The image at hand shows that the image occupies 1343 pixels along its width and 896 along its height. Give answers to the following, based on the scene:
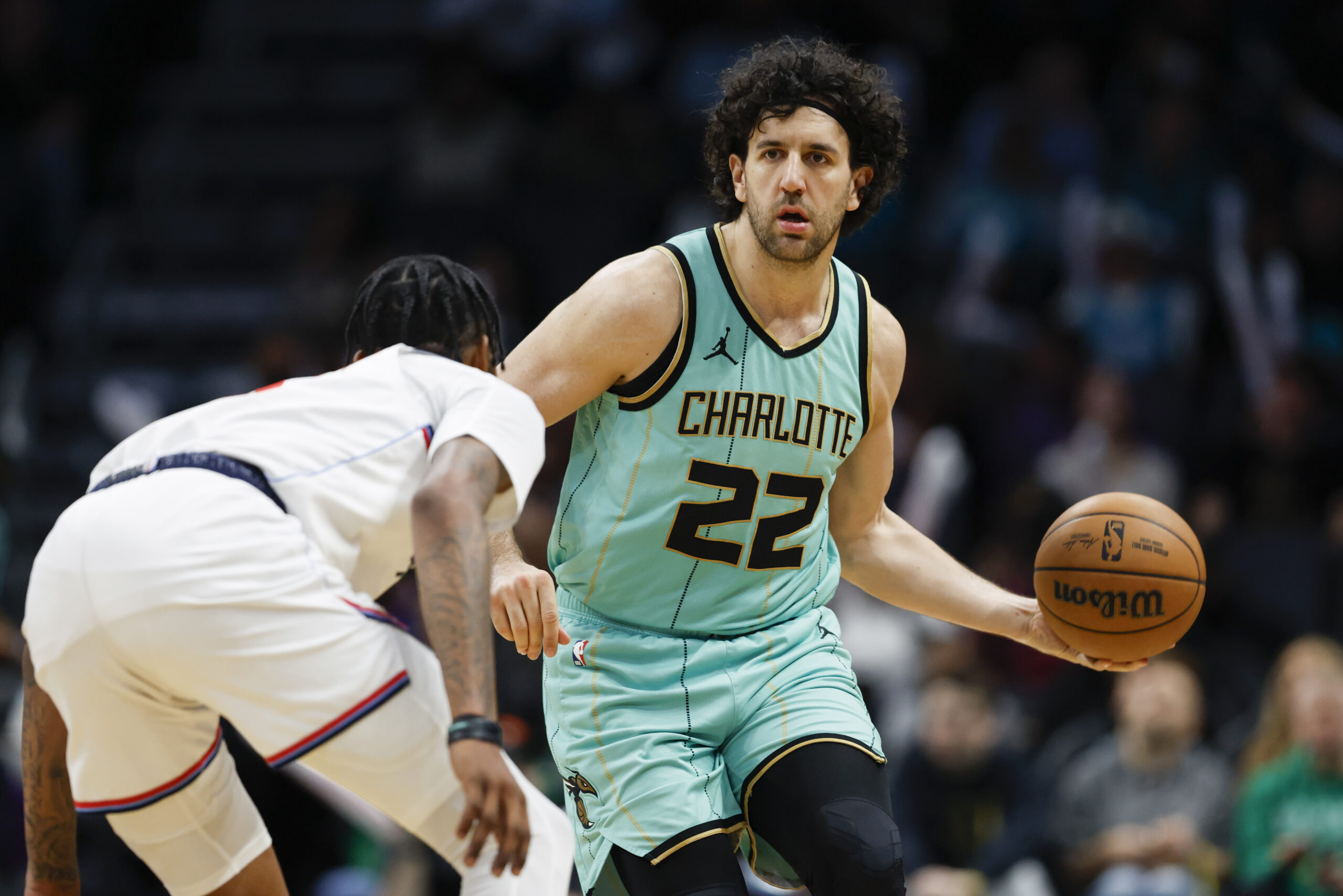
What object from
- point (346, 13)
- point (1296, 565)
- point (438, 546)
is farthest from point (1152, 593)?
point (346, 13)

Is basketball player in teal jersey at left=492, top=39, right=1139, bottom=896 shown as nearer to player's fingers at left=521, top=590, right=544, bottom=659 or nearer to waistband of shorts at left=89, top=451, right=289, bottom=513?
player's fingers at left=521, top=590, right=544, bottom=659

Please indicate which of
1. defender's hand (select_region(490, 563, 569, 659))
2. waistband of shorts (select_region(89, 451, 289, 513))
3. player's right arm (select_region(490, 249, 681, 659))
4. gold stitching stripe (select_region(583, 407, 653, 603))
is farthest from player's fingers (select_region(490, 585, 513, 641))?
waistband of shorts (select_region(89, 451, 289, 513))

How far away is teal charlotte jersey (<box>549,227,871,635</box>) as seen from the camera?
3910 millimetres

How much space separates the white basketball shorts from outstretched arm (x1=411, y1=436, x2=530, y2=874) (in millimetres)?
129

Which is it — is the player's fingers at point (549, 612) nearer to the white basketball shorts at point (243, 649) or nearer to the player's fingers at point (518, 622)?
the player's fingers at point (518, 622)

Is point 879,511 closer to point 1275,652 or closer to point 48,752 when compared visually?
point 48,752

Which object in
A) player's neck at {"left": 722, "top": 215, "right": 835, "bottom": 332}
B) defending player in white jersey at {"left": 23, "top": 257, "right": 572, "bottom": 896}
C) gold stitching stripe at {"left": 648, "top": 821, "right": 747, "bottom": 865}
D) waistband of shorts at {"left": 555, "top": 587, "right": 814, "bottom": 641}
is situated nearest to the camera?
defending player in white jersey at {"left": 23, "top": 257, "right": 572, "bottom": 896}

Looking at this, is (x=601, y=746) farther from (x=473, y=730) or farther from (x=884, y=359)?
(x=884, y=359)

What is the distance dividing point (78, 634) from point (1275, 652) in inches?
245

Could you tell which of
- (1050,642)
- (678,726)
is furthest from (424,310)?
(1050,642)

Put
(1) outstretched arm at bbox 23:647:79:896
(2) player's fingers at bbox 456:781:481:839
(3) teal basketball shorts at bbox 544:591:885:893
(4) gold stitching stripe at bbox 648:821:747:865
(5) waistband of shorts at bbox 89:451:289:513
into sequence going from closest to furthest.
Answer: (2) player's fingers at bbox 456:781:481:839 → (5) waistband of shorts at bbox 89:451:289:513 → (1) outstretched arm at bbox 23:647:79:896 → (4) gold stitching stripe at bbox 648:821:747:865 → (3) teal basketball shorts at bbox 544:591:885:893

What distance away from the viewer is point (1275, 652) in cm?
758

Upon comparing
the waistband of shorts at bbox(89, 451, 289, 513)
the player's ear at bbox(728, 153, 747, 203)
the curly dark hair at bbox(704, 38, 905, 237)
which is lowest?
the waistband of shorts at bbox(89, 451, 289, 513)

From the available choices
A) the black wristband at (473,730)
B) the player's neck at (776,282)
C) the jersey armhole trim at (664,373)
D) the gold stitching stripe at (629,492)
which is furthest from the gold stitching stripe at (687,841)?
the player's neck at (776,282)
